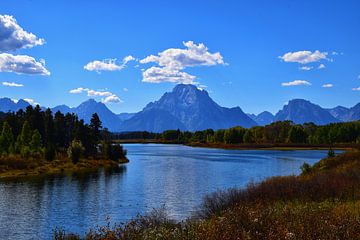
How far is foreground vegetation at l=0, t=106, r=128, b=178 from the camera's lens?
93363mm

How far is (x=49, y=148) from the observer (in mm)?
106562

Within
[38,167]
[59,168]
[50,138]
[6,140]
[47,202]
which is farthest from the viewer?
[50,138]

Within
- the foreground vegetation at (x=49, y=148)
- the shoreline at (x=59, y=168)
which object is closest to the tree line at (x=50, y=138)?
the foreground vegetation at (x=49, y=148)

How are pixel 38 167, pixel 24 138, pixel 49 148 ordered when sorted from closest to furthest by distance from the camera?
pixel 38 167
pixel 49 148
pixel 24 138

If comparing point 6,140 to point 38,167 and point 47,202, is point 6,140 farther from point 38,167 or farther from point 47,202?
point 47,202

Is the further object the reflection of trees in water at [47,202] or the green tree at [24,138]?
the green tree at [24,138]

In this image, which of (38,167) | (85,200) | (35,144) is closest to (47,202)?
(85,200)

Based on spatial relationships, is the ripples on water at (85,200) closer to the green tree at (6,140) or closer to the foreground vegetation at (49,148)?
the foreground vegetation at (49,148)

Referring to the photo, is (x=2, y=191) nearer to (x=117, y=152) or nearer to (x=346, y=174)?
(x=346, y=174)

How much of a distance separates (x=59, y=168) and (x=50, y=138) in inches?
1418

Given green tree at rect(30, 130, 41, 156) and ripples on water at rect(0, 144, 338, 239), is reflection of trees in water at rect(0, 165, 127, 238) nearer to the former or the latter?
ripples on water at rect(0, 144, 338, 239)

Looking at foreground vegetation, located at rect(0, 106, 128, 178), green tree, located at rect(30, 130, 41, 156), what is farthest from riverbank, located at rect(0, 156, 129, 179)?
green tree, located at rect(30, 130, 41, 156)

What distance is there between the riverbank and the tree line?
3.67 m

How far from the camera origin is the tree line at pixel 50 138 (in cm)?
10706
